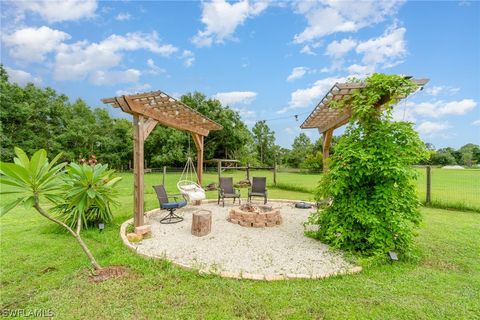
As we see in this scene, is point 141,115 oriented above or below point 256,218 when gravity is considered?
above

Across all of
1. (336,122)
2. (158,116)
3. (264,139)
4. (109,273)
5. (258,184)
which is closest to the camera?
(109,273)

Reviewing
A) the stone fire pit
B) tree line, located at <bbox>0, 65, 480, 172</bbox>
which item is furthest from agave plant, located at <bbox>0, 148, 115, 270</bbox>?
tree line, located at <bbox>0, 65, 480, 172</bbox>

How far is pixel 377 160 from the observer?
3326mm

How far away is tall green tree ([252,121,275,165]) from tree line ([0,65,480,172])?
9.80m

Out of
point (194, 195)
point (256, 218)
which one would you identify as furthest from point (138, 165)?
point (256, 218)

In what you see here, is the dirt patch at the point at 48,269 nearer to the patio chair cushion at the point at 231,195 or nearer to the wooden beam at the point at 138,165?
the wooden beam at the point at 138,165

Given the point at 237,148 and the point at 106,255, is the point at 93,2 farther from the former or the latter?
the point at 237,148

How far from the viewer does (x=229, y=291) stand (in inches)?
98.1

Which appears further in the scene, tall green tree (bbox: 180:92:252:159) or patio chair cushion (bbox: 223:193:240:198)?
tall green tree (bbox: 180:92:252:159)

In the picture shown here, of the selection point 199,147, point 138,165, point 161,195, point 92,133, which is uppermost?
point 92,133

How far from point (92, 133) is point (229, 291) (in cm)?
2939

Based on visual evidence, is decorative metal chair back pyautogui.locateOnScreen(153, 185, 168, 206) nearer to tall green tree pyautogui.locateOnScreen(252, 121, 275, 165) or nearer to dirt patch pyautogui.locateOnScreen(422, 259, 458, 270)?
dirt patch pyautogui.locateOnScreen(422, 259, 458, 270)

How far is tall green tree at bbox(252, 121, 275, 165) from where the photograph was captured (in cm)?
4081

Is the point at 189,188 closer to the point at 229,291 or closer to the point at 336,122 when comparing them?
the point at 336,122
